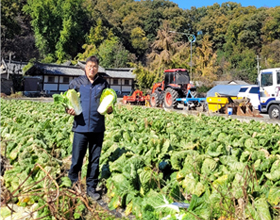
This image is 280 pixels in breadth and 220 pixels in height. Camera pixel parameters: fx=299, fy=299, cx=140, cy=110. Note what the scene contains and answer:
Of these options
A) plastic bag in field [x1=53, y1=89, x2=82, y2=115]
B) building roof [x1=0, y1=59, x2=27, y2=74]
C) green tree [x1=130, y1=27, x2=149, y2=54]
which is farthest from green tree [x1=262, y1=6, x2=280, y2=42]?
plastic bag in field [x1=53, y1=89, x2=82, y2=115]

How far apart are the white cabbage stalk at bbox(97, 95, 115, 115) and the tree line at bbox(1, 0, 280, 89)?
2945 centimetres

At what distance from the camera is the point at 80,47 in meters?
57.9


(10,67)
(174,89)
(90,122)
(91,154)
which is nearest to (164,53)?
(174,89)

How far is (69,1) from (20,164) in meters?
53.5

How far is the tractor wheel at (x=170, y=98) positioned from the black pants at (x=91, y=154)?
43.6 feet

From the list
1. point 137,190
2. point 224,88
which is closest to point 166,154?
point 137,190

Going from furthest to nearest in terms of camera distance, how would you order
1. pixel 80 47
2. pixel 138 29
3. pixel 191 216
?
1. pixel 138 29
2. pixel 80 47
3. pixel 191 216

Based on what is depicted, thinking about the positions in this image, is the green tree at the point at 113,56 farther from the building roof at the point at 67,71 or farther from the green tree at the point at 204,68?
the green tree at the point at 204,68

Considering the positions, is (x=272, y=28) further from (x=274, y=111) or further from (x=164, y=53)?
(x=274, y=111)

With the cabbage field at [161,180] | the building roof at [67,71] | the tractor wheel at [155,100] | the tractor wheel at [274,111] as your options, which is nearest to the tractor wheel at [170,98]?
the tractor wheel at [155,100]

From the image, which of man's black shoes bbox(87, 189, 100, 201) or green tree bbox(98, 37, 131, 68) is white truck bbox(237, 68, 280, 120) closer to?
man's black shoes bbox(87, 189, 100, 201)

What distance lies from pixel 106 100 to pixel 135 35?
6212 centimetres

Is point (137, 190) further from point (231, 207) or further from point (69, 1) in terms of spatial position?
point (69, 1)

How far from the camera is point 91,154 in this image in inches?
160
